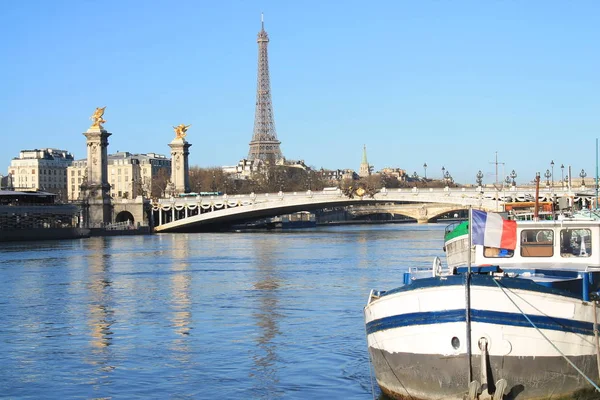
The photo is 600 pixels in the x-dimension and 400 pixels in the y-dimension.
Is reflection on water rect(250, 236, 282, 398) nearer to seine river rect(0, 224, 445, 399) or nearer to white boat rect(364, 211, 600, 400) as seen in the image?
seine river rect(0, 224, 445, 399)

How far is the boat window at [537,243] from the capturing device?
12.7 m

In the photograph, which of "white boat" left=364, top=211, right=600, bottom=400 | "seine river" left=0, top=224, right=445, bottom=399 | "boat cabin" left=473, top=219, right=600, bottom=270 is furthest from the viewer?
"seine river" left=0, top=224, right=445, bottom=399

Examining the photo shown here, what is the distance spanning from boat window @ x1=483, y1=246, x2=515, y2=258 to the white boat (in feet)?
3.24

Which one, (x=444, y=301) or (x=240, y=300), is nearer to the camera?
(x=444, y=301)

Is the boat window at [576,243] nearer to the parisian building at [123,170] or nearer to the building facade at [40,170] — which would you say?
the parisian building at [123,170]

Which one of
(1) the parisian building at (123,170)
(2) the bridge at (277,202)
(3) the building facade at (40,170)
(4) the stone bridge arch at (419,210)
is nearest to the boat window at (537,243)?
(2) the bridge at (277,202)

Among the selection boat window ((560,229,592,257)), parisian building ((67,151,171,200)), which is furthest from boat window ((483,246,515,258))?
parisian building ((67,151,171,200))

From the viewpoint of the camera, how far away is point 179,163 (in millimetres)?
89062

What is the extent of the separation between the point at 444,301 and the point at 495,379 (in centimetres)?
98

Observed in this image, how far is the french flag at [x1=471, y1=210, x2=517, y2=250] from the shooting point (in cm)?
1116

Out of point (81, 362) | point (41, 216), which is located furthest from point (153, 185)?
point (81, 362)

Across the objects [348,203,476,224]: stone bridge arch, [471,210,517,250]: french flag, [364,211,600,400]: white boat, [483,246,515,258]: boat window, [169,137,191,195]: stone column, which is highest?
[169,137,191,195]: stone column

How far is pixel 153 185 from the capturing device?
399ft

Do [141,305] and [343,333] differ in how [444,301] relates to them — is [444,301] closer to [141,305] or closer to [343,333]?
[343,333]
